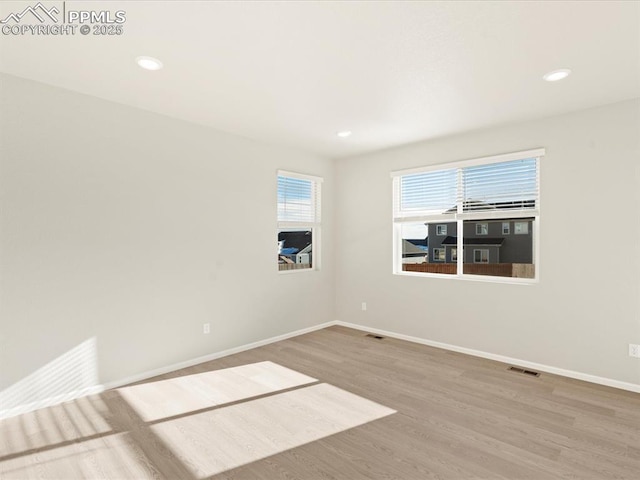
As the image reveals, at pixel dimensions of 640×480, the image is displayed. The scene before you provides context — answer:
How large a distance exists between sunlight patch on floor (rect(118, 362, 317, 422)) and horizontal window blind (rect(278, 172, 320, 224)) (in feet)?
6.94

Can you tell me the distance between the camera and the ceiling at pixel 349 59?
189 centimetres

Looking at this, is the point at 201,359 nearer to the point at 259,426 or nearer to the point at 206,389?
the point at 206,389

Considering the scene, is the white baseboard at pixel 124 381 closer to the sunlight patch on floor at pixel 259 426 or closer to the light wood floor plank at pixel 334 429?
the light wood floor plank at pixel 334 429

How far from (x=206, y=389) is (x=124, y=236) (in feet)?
5.41

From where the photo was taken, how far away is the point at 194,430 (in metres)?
2.43

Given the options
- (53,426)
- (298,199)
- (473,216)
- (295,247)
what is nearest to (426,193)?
(473,216)

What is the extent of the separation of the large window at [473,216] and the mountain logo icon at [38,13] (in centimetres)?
389

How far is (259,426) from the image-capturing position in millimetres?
2496

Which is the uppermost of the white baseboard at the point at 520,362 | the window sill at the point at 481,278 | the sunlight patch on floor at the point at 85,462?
the window sill at the point at 481,278

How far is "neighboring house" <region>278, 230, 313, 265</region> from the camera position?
15.8 ft

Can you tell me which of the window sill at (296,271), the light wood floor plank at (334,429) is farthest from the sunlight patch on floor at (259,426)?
the window sill at (296,271)

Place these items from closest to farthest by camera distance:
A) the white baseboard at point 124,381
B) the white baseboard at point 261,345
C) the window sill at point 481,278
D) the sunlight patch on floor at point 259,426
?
1. the sunlight patch on floor at point 259,426
2. the white baseboard at point 124,381
3. the white baseboard at point 261,345
4. the window sill at point 481,278

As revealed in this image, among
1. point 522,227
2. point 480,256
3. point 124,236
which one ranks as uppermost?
point 522,227

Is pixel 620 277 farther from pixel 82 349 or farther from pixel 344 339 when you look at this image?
pixel 82 349
